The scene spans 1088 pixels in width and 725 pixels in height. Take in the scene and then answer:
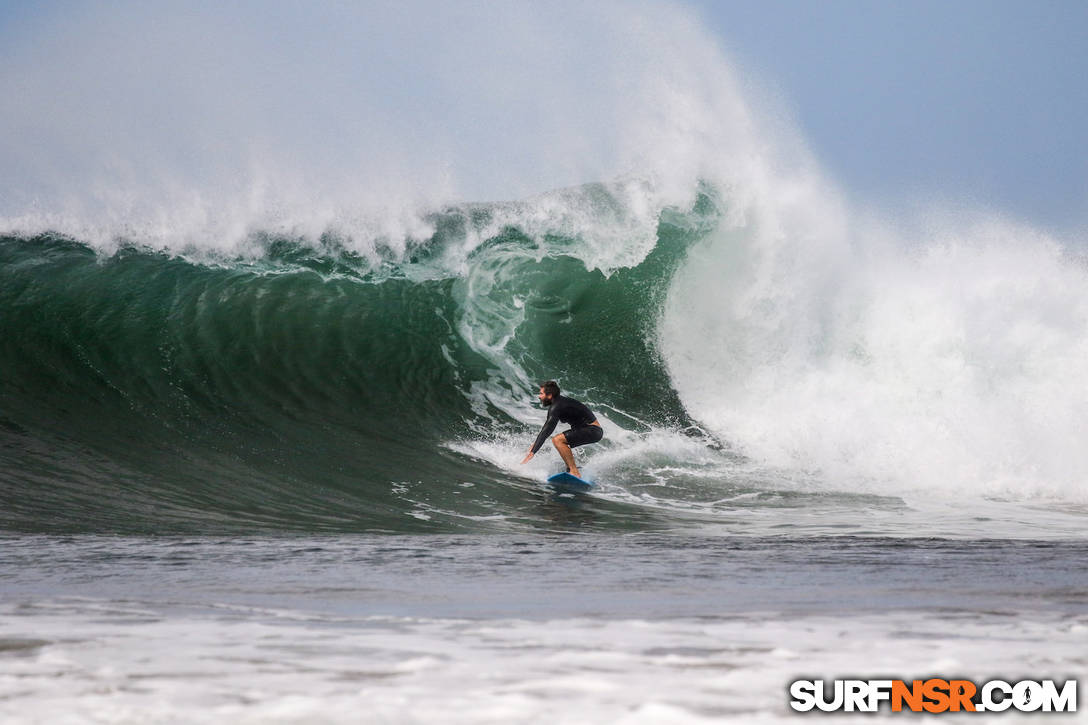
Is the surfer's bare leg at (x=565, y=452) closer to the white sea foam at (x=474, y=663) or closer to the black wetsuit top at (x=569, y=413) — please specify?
the black wetsuit top at (x=569, y=413)

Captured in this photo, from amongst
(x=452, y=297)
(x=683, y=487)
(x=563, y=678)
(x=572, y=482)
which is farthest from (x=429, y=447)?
(x=563, y=678)

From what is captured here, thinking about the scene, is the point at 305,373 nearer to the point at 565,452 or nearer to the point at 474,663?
the point at 565,452

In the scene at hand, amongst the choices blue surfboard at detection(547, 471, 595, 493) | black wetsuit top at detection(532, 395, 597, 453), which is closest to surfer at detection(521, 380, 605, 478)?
black wetsuit top at detection(532, 395, 597, 453)

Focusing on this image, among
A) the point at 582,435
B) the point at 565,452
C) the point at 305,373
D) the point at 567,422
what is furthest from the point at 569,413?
the point at 305,373

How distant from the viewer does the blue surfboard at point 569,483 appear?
9.33 meters

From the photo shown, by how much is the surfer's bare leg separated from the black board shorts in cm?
10

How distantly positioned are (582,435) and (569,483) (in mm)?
715

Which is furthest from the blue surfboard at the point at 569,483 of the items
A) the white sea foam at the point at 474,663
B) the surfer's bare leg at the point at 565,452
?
the white sea foam at the point at 474,663

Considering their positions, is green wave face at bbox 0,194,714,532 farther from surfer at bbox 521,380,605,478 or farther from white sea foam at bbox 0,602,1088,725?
white sea foam at bbox 0,602,1088,725

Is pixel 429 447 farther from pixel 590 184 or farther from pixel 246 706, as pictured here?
pixel 246 706

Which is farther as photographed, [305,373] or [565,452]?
[305,373]

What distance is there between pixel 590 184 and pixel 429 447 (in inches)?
230

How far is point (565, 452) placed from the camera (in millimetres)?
9641

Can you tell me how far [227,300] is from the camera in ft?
43.7
